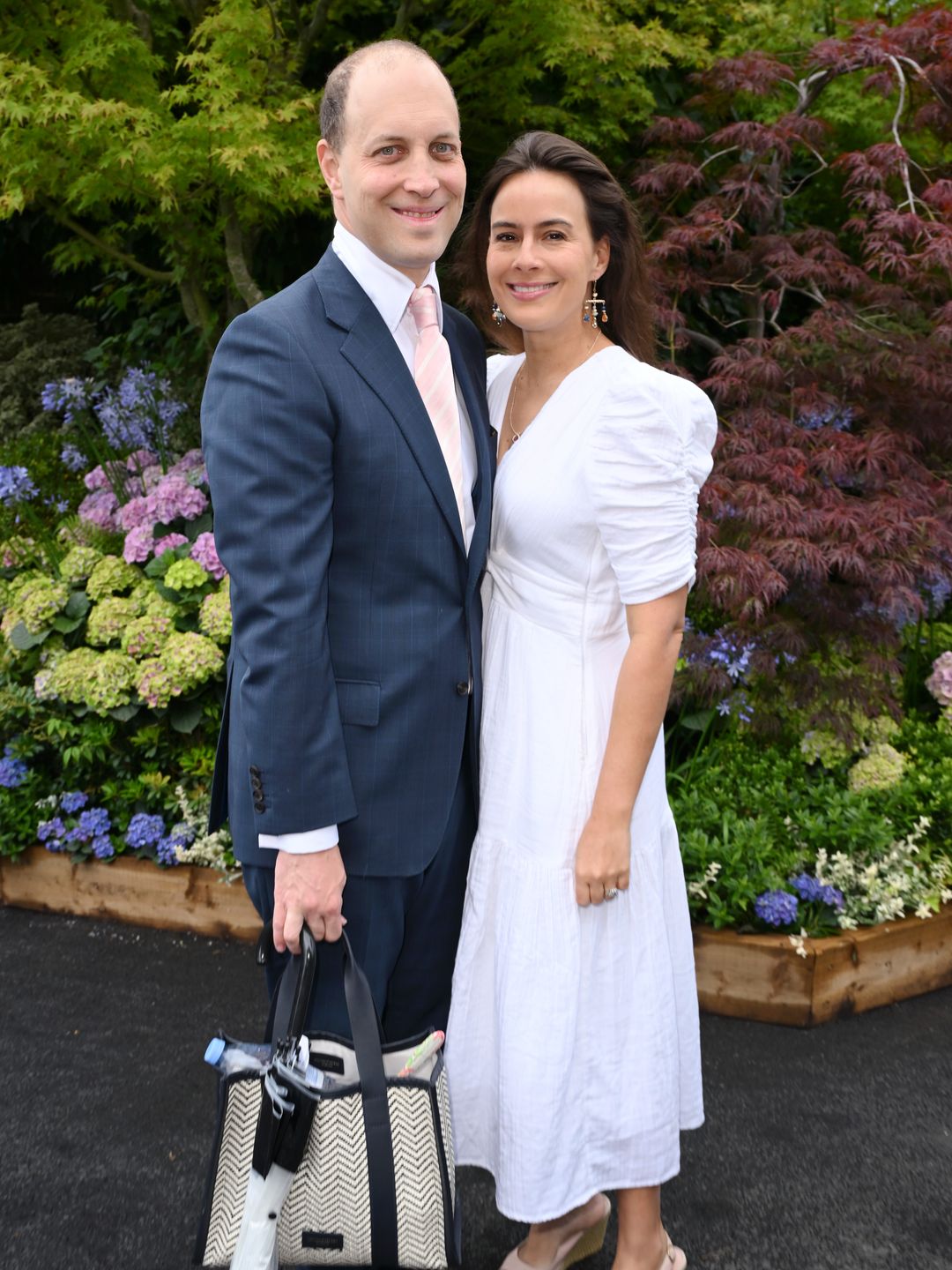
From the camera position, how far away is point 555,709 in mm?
2033

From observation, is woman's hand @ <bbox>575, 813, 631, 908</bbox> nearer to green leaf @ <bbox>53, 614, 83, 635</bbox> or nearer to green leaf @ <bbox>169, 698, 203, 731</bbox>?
green leaf @ <bbox>169, 698, 203, 731</bbox>

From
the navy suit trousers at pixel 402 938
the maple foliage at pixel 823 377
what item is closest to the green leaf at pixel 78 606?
the maple foliage at pixel 823 377

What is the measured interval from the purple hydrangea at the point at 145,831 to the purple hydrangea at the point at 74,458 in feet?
8.23

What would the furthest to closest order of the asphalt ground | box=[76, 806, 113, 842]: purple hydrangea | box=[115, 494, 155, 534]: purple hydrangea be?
box=[115, 494, 155, 534]: purple hydrangea → box=[76, 806, 113, 842]: purple hydrangea → the asphalt ground

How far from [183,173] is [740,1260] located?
362 cm

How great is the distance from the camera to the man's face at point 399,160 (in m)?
1.82

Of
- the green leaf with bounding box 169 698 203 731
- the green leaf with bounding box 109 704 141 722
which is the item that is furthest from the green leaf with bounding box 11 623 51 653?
the green leaf with bounding box 169 698 203 731

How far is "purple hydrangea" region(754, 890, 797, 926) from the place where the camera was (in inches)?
127

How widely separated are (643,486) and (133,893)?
2.61m

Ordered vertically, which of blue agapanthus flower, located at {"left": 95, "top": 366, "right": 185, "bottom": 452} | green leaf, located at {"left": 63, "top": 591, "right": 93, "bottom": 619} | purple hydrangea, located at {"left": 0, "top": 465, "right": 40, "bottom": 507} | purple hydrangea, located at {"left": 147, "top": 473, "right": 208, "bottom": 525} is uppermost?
blue agapanthus flower, located at {"left": 95, "top": 366, "right": 185, "bottom": 452}

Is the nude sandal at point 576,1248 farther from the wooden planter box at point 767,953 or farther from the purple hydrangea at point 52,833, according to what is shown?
the purple hydrangea at point 52,833

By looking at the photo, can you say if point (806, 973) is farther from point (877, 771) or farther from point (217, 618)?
point (217, 618)

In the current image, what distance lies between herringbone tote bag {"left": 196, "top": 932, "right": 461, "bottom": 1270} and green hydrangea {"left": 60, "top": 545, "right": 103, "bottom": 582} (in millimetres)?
2916

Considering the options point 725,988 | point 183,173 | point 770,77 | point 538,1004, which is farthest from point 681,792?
point 770,77
